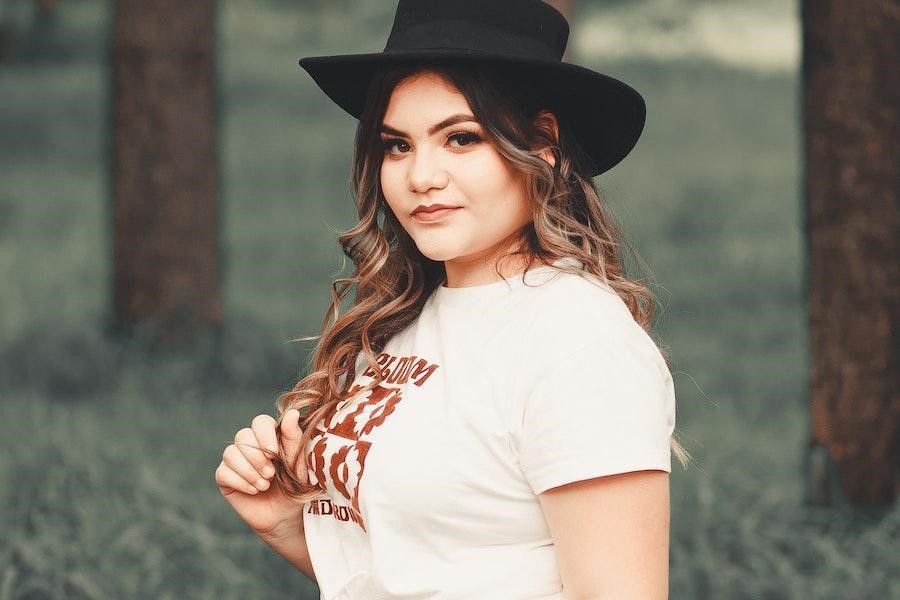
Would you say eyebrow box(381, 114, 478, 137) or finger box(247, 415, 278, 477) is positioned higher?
eyebrow box(381, 114, 478, 137)

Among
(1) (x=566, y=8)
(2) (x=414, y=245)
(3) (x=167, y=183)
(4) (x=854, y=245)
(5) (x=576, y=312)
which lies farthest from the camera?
(3) (x=167, y=183)

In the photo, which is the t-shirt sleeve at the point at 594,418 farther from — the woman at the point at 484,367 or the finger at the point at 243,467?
the finger at the point at 243,467

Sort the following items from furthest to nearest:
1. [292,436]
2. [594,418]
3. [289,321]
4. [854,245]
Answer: [289,321] < [854,245] < [292,436] < [594,418]

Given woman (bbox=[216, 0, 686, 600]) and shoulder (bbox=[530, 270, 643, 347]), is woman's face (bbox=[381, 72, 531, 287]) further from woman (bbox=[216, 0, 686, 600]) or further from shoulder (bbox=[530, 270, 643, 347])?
shoulder (bbox=[530, 270, 643, 347])

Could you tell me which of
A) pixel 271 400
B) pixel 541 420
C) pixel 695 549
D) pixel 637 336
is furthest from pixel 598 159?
pixel 271 400

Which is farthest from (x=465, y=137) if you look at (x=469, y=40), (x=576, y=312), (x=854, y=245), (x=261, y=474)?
(x=854, y=245)

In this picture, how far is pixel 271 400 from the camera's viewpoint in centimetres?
670

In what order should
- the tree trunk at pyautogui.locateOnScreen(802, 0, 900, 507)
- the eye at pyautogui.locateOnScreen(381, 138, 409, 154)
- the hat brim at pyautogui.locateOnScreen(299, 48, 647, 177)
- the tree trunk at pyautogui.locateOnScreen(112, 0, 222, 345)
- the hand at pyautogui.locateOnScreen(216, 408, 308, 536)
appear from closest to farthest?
the hat brim at pyautogui.locateOnScreen(299, 48, 647, 177) < the eye at pyautogui.locateOnScreen(381, 138, 409, 154) < the hand at pyautogui.locateOnScreen(216, 408, 308, 536) < the tree trunk at pyautogui.locateOnScreen(802, 0, 900, 507) < the tree trunk at pyautogui.locateOnScreen(112, 0, 222, 345)

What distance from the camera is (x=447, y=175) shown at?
6.95 ft

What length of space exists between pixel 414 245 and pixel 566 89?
0.47 metres

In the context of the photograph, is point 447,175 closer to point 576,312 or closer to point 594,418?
point 576,312

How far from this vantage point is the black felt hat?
2121 millimetres

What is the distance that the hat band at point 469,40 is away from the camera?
2.14m

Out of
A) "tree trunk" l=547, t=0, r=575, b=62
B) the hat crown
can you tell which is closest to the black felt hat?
the hat crown
